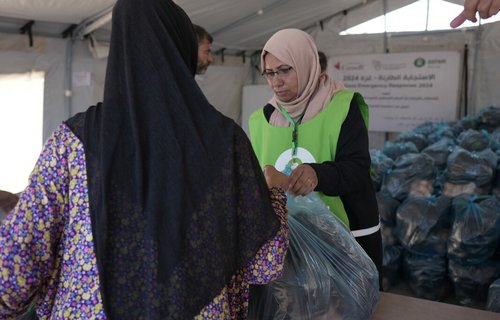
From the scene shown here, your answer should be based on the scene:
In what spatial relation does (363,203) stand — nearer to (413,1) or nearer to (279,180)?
(279,180)

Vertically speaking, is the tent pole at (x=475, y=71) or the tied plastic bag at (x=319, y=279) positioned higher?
the tent pole at (x=475, y=71)

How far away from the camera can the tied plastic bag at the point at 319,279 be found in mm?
1047

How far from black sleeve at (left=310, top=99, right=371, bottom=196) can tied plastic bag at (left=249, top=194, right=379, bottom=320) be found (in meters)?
0.16

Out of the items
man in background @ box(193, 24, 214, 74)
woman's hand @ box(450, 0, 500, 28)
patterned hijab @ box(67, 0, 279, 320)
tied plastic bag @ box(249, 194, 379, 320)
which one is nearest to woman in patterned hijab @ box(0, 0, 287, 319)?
patterned hijab @ box(67, 0, 279, 320)

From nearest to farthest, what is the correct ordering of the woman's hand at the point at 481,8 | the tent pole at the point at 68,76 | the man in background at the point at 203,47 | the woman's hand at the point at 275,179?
the woman's hand at the point at 481,8, the woman's hand at the point at 275,179, the man in background at the point at 203,47, the tent pole at the point at 68,76

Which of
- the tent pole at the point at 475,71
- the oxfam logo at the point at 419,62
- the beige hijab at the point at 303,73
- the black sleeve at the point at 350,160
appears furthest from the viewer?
the oxfam logo at the point at 419,62

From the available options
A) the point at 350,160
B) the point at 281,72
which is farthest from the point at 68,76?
the point at 350,160

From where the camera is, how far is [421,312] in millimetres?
1257

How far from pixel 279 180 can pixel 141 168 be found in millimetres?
534

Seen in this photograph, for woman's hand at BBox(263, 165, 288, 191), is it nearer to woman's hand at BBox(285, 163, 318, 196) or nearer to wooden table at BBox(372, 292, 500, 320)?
woman's hand at BBox(285, 163, 318, 196)

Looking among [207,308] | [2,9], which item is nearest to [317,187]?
[207,308]

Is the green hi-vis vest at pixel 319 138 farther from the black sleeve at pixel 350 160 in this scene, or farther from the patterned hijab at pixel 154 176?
the patterned hijab at pixel 154 176

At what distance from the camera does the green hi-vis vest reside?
1.47 metres

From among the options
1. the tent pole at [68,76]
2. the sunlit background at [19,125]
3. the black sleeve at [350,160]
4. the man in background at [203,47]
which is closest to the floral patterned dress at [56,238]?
the black sleeve at [350,160]
